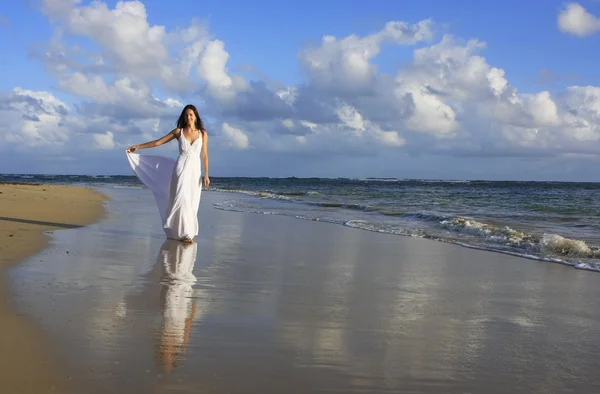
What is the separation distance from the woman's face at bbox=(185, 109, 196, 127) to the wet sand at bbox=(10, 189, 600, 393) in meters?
2.19

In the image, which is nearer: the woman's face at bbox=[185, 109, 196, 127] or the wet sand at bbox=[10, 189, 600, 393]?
the wet sand at bbox=[10, 189, 600, 393]

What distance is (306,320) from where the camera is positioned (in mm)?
4883

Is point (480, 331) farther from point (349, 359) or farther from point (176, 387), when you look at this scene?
point (176, 387)

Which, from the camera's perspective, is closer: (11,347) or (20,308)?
(11,347)

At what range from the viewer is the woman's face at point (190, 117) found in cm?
989

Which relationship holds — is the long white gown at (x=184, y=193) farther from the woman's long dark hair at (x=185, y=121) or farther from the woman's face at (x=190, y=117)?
the woman's face at (x=190, y=117)

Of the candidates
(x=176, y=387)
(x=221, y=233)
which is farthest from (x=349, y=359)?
(x=221, y=233)

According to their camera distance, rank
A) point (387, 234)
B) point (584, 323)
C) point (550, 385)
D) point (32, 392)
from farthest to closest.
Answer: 1. point (387, 234)
2. point (584, 323)
3. point (550, 385)
4. point (32, 392)

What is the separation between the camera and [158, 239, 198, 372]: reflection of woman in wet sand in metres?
3.88

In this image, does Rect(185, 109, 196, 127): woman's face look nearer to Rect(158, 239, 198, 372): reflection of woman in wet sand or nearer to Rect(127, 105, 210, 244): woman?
Rect(127, 105, 210, 244): woman

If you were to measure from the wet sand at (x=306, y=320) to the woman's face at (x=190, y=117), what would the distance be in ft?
7.17

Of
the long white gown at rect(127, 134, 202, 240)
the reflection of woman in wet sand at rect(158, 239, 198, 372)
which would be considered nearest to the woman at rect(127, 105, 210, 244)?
the long white gown at rect(127, 134, 202, 240)

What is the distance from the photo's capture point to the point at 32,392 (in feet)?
10.2

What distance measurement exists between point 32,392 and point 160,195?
7.64 metres
